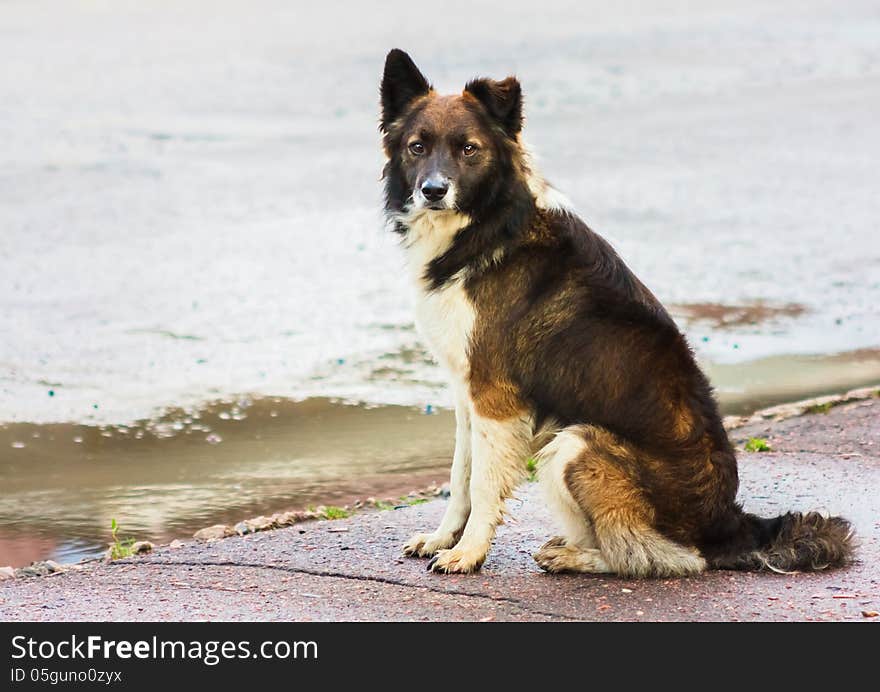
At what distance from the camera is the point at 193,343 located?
36.3 feet

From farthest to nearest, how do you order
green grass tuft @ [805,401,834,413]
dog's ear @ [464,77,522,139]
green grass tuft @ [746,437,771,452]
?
green grass tuft @ [805,401,834,413] → green grass tuft @ [746,437,771,452] → dog's ear @ [464,77,522,139]

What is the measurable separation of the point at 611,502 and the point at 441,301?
46.1 inches

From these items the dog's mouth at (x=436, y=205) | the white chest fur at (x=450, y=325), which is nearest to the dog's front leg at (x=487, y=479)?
the white chest fur at (x=450, y=325)

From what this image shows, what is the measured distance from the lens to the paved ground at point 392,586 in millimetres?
5402

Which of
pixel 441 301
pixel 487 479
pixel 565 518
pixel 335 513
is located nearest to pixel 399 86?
pixel 441 301

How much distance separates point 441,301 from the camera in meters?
5.90

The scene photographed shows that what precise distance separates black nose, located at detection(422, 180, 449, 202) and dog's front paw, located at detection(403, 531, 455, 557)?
1.62 meters

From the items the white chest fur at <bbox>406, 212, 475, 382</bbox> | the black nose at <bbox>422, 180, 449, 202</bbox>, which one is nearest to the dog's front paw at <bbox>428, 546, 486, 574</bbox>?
the white chest fur at <bbox>406, 212, 475, 382</bbox>

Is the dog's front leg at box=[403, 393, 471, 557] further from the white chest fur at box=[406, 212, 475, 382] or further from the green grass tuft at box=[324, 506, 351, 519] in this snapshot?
the green grass tuft at box=[324, 506, 351, 519]

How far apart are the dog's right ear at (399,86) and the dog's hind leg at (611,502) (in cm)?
173

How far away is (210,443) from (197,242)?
5.87 m

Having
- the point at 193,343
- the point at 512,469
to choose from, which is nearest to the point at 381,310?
the point at 193,343

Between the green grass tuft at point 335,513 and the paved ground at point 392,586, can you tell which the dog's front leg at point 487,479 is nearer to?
the paved ground at point 392,586

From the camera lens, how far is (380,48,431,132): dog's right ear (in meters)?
6.09
